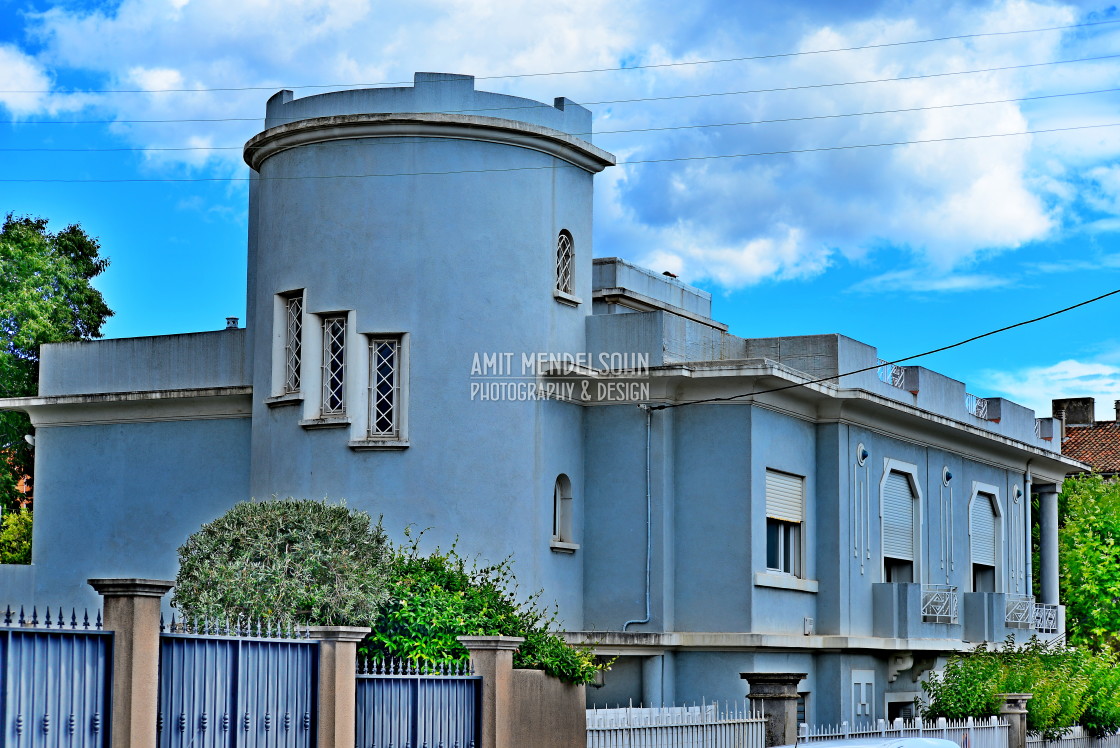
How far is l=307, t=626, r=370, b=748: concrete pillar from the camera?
13.1m

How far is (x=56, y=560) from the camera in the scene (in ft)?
84.9

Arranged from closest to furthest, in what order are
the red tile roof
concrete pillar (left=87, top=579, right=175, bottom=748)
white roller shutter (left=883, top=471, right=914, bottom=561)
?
concrete pillar (left=87, top=579, right=175, bottom=748), white roller shutter (left=883, top=471, right=914, bottom=561), the red tile roof

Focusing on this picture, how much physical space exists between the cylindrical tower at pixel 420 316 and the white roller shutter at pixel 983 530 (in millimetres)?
10621

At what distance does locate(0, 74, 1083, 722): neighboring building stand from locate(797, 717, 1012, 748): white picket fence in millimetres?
2173

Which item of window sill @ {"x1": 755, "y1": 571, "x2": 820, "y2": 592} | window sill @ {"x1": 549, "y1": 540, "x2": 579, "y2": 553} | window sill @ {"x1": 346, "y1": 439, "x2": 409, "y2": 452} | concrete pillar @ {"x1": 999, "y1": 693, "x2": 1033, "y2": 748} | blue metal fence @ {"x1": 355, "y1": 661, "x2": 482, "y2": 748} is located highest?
window sill @ {"x1": 346, "y1": 439, "x2": 409, "y2": 452}

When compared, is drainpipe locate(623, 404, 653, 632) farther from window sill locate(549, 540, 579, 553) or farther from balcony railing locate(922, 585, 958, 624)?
balcony railing locate(922, 585, 958, 624)

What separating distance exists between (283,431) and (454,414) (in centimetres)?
265

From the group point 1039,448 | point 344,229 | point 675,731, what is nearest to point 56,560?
point 344,229

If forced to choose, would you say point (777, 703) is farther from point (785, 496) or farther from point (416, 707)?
point (785, 496)

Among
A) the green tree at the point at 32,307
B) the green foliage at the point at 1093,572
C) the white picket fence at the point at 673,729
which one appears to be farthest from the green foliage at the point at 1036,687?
the green tree at the point at 32,307

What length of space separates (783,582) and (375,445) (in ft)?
21.6

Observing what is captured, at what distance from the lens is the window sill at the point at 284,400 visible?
878 inches

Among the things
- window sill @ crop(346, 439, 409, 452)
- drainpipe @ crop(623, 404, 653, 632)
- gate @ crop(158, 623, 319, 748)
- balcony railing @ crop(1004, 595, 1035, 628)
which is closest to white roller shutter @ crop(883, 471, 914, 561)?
balcony railing @ crop(1004, 595, 1035, 628)

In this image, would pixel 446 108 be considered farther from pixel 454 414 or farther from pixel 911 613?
pixel 911 613
